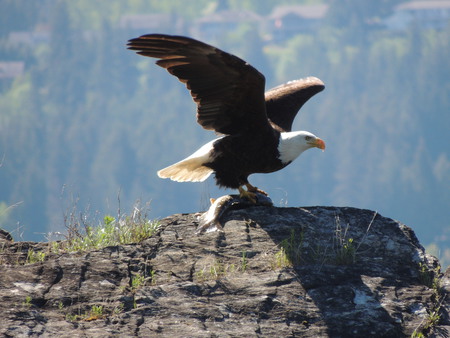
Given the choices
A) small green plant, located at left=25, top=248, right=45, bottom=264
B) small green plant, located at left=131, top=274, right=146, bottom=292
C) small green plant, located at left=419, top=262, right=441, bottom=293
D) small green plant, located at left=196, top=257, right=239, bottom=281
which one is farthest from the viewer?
small green plant, located at left=25, top=248, right=45, bottom=264

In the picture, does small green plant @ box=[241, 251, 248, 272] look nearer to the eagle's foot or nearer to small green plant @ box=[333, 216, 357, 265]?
small green plant @ box=[333, 216, 357, 265]

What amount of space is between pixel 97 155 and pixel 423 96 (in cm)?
5343

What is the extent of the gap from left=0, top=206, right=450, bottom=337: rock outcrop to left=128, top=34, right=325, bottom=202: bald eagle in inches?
36.8

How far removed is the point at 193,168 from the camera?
7949mm

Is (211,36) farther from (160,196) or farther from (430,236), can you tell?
(430,236)

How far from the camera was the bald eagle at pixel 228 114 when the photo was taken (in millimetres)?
6938

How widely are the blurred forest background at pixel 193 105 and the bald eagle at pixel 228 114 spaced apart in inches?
3388

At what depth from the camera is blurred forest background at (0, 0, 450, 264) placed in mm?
107750

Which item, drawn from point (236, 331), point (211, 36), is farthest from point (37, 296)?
point (211, 36)

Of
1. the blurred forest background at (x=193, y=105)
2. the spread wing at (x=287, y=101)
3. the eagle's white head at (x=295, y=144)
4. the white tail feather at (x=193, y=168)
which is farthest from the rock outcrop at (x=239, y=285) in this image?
the blurred forest background at (x=193, y=105)

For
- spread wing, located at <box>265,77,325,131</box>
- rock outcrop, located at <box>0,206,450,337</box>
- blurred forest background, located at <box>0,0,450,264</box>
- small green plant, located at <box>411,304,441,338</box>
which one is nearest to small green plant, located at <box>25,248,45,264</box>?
rock outcrop, located at <box>0,206,450,337</box>

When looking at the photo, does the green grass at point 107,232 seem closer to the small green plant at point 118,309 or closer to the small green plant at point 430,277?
the small green plant at point 118,309

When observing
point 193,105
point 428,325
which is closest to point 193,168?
point 428,325

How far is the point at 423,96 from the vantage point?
131125 millimetres
